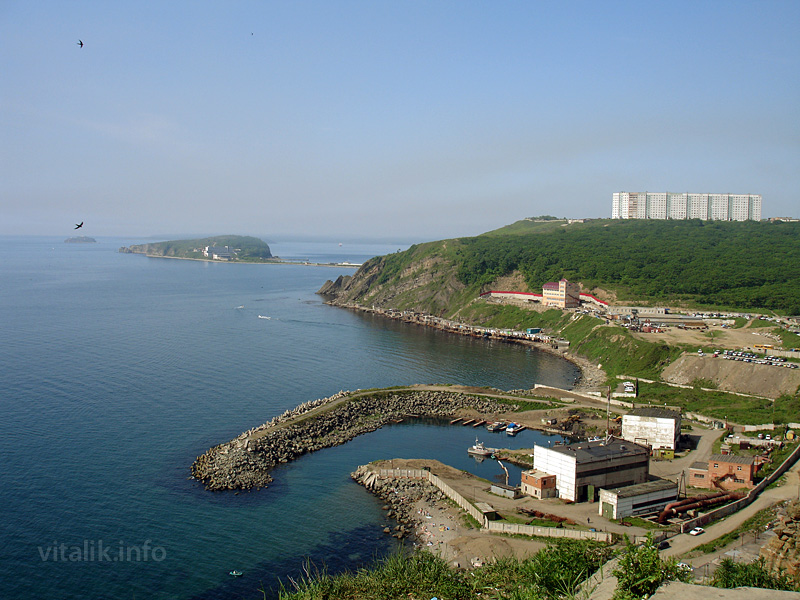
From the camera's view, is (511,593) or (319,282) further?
(319,282)

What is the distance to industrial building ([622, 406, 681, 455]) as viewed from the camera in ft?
103

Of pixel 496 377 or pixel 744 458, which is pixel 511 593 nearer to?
pixel 744 458

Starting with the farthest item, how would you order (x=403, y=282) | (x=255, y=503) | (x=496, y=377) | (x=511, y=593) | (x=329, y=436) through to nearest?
(x=403, y=282)
(x=496, y=377)
(x=329, y=436)
(x=255, y=503)
(x=511, y=593)

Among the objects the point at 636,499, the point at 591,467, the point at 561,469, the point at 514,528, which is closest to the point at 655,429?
the point at 591,467

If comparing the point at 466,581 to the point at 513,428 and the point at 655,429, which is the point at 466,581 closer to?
the point at 655,429

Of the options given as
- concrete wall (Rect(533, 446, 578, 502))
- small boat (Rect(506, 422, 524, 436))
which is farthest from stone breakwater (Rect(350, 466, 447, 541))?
small boat (Rect(506, 422, 524, 436))

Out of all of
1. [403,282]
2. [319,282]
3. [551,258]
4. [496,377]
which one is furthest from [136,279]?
[496,377]

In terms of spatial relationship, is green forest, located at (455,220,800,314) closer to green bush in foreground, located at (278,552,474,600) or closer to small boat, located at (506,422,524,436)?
small boat, located at (506,422,524,436)

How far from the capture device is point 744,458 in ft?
88.4

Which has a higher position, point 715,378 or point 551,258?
point 551,258

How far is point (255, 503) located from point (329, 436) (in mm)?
9124

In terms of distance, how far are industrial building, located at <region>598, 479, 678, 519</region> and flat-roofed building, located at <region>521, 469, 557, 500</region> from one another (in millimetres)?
2443

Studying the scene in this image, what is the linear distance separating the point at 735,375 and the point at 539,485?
24520 mm

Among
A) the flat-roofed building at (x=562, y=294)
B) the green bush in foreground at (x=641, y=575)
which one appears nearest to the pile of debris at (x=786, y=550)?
the green bush in foreground at (x=641, y=575)
